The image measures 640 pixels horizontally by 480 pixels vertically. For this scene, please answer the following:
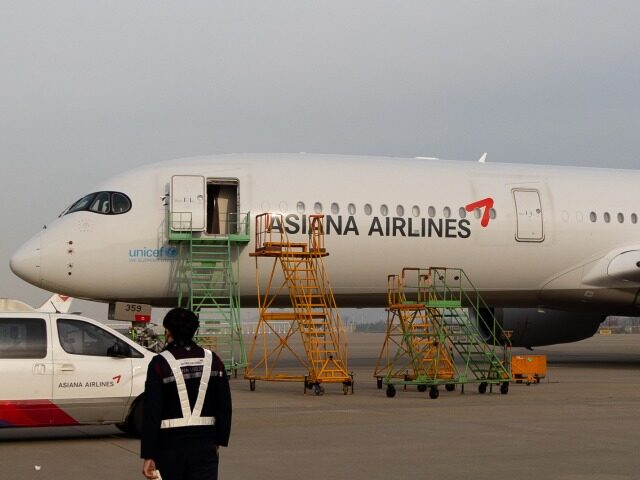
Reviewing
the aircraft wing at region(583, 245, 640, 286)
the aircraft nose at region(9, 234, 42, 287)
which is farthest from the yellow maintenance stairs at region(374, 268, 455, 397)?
the aircraft nose at region(9, 234, 42, 287)

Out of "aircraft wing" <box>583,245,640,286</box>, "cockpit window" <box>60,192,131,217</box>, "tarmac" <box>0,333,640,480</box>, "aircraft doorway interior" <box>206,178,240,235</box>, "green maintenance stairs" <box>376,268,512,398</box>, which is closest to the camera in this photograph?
"tarmac" <box>0,333,640,480</box>

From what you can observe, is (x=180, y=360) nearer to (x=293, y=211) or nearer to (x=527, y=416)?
(x=527, y=416)

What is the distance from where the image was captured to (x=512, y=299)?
2480cm

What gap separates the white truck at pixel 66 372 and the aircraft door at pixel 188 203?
907 centimetres

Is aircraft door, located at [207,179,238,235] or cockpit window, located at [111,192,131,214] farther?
aircraft door, located at [207,179,238,235]

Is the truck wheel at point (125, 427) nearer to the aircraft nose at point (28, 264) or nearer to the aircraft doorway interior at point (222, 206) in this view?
the aircraft nose at point (28, 264)

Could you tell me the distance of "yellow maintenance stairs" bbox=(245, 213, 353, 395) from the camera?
18750 millimetres

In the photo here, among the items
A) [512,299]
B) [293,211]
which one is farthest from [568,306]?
[293,211]

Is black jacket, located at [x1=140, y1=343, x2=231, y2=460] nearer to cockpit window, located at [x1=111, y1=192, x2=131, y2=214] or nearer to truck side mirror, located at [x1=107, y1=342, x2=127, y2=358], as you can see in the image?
truck side mirror, located at [x1=107, y1=342, x2=127, y2=358]

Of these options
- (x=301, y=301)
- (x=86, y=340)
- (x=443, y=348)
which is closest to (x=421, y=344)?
(x=443, y=348)

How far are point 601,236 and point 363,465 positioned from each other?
16607 mm

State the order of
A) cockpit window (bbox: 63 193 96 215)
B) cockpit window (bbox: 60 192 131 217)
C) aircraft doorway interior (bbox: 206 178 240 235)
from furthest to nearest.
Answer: aircraft doorway interior (bbox: 206 178 240 235) < cockpit window (bbox: 63 193 96 215) < cockpit window (bbox: 60 192 131 217)

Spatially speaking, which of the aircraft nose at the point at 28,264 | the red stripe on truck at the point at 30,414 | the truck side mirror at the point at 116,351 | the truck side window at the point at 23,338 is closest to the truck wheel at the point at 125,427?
the red stripe on truck at the point at 30,414

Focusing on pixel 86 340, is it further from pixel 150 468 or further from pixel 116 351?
pixel 150 468
